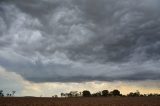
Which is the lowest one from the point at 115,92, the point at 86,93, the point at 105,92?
the point at 86,93

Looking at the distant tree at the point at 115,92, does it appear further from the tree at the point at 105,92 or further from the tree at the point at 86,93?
the tree at the point at 86,93

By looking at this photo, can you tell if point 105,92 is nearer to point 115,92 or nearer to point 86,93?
point 115,92

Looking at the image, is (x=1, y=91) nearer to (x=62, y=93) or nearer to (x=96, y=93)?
(x=62, y=93)

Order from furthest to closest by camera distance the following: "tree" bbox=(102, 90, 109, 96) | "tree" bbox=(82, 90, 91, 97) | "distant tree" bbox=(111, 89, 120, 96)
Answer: "distant tree" bbox=(111, 89, 120, 96) → "tree" bbox=(102, 90, 109, 96) → "tree" bbox=(82, 90, 91, 97)

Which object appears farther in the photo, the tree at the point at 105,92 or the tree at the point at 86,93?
the tree at the point at 105,92

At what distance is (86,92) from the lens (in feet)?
595

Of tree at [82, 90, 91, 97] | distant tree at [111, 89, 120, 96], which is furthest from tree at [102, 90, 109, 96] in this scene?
tree at [82, 90, 91, 97]

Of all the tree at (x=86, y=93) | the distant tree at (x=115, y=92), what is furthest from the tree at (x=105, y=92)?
the tree at (x=86, y=93)

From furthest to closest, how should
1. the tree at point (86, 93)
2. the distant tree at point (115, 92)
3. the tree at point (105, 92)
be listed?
1. the distant tree at point (115, 92)
2. the tree at point (105, 92)
3. the tree at point (86, 93)

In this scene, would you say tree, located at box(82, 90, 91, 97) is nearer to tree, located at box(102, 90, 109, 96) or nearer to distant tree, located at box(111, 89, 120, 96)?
tree, located at box(102, 90, 109, 96)

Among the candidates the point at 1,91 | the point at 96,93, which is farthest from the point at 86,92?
the point at 1,91

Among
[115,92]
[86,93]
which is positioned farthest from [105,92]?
[86,93]

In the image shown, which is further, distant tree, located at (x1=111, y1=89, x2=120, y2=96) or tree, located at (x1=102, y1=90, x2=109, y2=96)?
distant tree, located at (x1=111, y1=89, x2=120, y2=96)

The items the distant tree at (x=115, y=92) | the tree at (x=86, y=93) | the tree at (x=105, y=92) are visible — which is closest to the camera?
the tree at (x=86, y=93)
